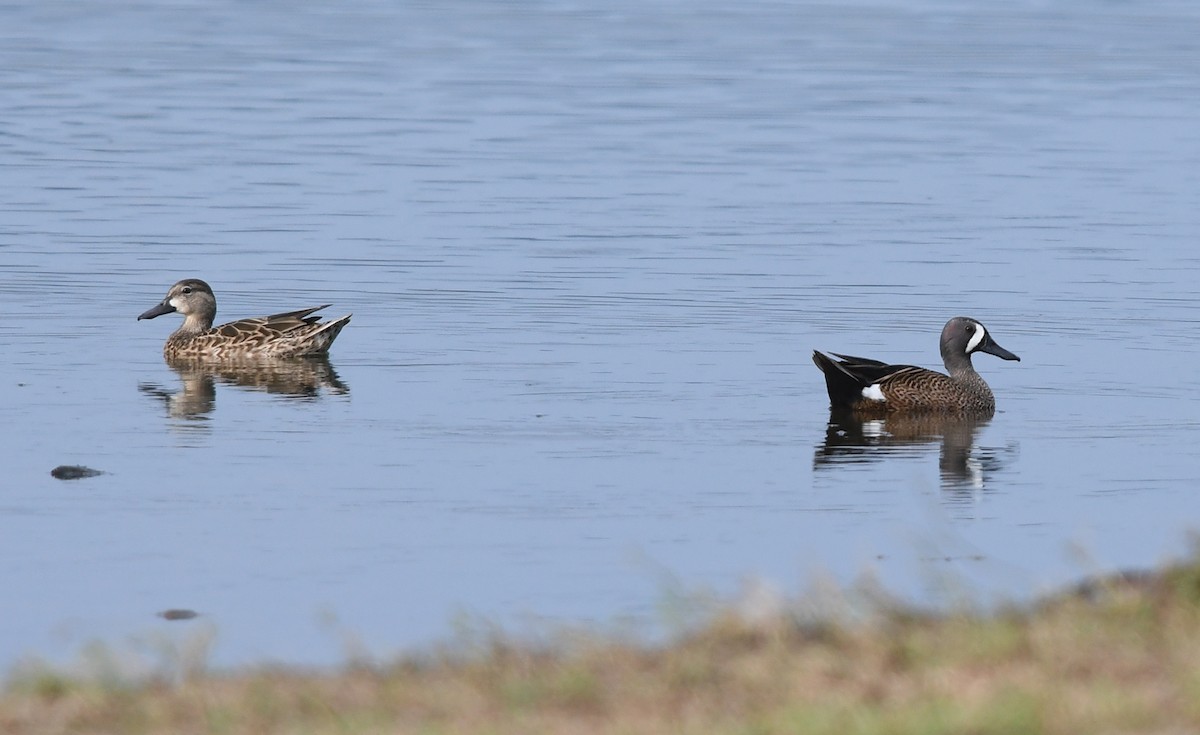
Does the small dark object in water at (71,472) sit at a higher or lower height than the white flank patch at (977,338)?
lower

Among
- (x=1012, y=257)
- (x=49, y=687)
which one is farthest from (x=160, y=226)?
(x=49, y=687)

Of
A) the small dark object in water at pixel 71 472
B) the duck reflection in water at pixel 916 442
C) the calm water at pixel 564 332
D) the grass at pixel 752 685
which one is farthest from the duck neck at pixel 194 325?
the grass at pixel 752 685

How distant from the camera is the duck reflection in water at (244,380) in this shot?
48.9ft

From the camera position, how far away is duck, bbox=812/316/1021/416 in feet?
48.9

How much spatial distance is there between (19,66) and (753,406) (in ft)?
82.6

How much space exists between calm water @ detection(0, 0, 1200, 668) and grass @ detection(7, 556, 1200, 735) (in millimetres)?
655

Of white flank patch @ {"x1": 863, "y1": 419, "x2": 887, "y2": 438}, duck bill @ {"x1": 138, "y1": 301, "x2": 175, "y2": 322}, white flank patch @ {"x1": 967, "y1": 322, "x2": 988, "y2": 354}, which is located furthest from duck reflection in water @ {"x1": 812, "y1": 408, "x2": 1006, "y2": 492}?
duck bill @ {"x1": 138, "y1": 301, "x2": 175, "y2": 322}

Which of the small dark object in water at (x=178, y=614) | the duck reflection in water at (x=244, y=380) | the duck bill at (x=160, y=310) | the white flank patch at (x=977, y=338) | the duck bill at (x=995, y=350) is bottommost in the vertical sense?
the small dark object in water at (x=178, y=614)

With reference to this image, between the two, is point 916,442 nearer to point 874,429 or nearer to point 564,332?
point 874,429

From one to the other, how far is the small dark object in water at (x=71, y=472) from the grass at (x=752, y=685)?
4.93 meters

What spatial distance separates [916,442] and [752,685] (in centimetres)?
792

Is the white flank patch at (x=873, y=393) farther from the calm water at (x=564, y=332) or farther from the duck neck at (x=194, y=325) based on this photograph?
the duck neck at (x=194, y=325)

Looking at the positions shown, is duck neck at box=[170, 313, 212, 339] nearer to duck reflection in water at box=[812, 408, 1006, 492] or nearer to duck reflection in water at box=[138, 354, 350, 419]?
duck reflection in water at box=[138, 354, 350, 419]

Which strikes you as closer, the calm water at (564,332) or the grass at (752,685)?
the grass at (752,685)
